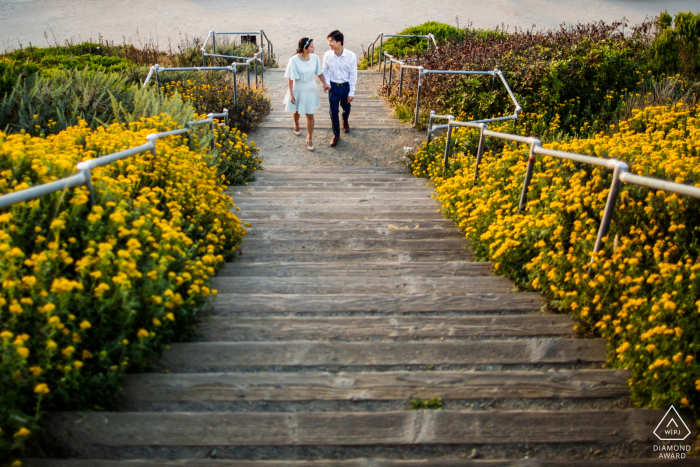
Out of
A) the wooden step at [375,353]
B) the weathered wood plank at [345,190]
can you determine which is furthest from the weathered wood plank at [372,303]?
the weathered wood plank at [345,190]

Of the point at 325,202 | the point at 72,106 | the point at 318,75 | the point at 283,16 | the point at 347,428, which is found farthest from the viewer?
the point at 283,16

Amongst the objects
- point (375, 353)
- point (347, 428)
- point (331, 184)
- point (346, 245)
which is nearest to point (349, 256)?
point (346, 245)

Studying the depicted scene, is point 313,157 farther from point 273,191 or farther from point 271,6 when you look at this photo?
point 271,6

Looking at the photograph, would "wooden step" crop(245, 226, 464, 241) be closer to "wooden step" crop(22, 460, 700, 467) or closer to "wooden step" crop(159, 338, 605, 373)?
"wooden step" crop(159, 338, 605, 373)

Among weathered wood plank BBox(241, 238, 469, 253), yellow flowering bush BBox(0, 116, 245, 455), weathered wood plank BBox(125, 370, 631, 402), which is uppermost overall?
yellow flowering bush BBox(0, 116, 245, 455)

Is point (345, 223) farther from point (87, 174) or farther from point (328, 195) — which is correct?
point (87, 174)

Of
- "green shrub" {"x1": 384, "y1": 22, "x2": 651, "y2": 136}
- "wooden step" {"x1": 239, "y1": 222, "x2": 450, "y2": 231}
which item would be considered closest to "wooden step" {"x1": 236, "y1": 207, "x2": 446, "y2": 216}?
"wooden step" {"x1": 239, "y1": 222, "x2": 450, "y2": 231}

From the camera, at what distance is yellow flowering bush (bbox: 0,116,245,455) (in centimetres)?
213

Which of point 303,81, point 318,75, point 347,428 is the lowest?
point 347,428

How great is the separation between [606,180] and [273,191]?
3.95 m

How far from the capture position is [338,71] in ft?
25.8

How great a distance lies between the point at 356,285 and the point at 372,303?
0.32 metres

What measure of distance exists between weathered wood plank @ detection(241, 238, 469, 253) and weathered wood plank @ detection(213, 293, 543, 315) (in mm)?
1098

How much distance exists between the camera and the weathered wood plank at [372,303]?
319 cm
